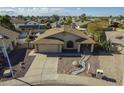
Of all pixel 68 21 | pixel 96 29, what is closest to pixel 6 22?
pixel 68 21

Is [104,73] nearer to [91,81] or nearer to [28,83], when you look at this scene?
[91,81]

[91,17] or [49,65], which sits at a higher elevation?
[91,17]

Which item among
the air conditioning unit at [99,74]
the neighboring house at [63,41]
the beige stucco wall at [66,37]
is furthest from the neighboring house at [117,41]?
the beige stucco wall at [66,37]

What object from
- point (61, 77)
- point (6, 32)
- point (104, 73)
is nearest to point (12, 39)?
point (6, 32)

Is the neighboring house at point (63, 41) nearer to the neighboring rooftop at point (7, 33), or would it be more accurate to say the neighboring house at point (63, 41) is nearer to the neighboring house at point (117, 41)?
the neighboring house at point (117, 41)

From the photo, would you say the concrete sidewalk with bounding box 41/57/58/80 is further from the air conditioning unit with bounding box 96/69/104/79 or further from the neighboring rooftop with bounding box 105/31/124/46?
the neighboring rooftop with bounding box 105/31/124/46

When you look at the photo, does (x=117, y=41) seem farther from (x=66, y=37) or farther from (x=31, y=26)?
(x=31, y=26)
